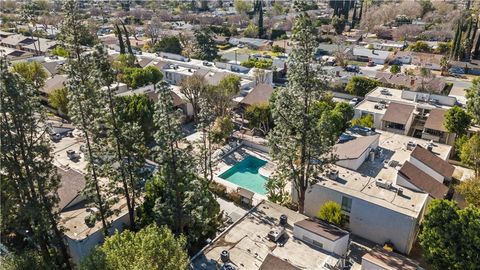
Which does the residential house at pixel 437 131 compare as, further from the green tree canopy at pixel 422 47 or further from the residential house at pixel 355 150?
the green tree canopy at pixel 422 47

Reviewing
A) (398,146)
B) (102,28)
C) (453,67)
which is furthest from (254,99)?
(102,28)

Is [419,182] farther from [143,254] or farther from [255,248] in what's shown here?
[143,254]

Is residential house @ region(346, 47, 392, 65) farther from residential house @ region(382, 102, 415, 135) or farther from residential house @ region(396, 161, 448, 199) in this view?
residential house @ region(396, 161, 448, 199)

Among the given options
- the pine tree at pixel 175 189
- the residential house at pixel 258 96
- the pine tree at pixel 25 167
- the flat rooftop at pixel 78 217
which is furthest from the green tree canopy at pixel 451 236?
the residential house at pixel 258 96

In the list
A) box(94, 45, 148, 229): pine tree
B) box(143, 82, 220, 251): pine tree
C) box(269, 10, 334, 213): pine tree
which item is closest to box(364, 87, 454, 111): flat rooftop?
box(269, 10, 334, 213): pine tree

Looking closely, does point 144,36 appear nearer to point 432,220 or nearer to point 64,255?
point 64,255
